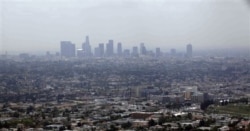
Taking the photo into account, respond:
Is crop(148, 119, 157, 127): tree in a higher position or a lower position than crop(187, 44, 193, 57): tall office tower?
lower

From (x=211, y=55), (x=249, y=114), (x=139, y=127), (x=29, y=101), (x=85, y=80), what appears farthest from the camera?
(x=211, y=55)

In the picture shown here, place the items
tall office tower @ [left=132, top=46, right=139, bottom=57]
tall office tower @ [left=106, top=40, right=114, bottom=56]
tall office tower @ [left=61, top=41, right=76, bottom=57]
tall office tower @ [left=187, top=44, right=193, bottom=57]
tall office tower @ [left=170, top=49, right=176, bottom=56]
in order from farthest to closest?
tall office tower @ [left=170, top=49, right=176, bottom=56]
tall office tower @ [left=106, top=40, right=114, bottom=56]
tall office tower @ [left=132, top=46, right=139, bottom=57]
tall office tower @ [left=61, top=41, right=76, bottom=57]
tall office tower @ [left=187, top=44, right=193, bottom=57]

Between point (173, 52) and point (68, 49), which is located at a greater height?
point (68, 49)

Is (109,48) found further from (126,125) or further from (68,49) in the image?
(126,125)

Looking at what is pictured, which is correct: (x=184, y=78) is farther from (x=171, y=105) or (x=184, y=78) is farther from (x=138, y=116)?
(x=138, y=116)

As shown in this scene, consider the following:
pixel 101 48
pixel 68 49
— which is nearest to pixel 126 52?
pixel 101 48

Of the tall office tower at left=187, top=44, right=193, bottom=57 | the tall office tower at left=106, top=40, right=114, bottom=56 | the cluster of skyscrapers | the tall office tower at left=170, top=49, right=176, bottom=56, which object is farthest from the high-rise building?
the tall office tower at left=187, top=44, right=193, bottom=57

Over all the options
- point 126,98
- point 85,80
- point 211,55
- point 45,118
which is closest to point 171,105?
point 126,98

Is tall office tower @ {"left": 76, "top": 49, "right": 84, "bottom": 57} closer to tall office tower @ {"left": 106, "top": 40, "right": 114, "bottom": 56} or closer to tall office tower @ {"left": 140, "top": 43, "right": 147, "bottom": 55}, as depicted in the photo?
tall office tower @ {"left": 106, "top": 40, "right": 114, "bottom": 56}
